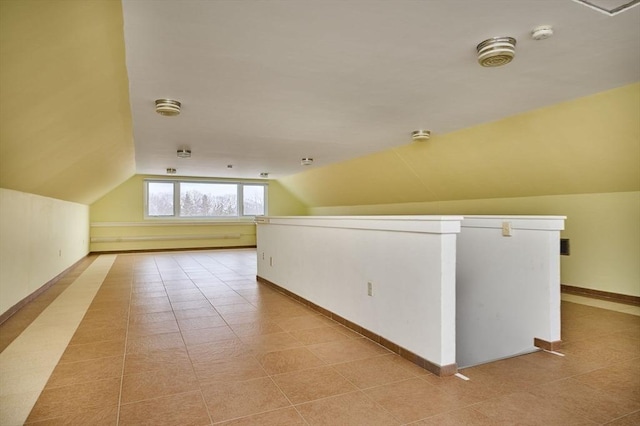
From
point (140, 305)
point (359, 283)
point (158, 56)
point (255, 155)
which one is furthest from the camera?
point (255, 155)

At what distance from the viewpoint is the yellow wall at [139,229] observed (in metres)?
10.6

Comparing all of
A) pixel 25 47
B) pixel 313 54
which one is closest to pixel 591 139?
pixel 313 54

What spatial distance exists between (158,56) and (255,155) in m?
4.46

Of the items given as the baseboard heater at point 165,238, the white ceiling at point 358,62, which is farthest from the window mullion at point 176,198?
the white ceiling at point 358,62

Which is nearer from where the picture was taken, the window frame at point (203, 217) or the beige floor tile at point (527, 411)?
the beige floor tile at point (527, 411)

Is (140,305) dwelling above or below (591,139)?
below

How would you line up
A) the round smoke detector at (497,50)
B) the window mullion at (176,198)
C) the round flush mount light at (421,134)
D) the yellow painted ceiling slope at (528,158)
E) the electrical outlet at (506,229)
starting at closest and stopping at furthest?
1. the round smoke detector at (497,50)
2. the electrical outlet at (506,229)
3. the yellow painted ceiling slope at (528,158)
4. the round flush mount light at (421,134)
5. the window mullion at (176,198)

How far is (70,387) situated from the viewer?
8.14ft

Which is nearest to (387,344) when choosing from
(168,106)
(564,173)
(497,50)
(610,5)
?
(497,50)

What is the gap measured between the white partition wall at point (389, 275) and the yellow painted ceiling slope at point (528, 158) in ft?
7.92

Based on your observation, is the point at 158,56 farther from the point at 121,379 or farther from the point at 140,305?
the point at 140,305

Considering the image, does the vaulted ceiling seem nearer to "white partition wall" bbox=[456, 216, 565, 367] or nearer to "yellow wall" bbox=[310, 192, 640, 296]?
"yellow wall" bbox=[310, 192, 640, 296]

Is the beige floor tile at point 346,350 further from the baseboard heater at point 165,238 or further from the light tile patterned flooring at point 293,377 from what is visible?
the baseboard heater at point 165,238

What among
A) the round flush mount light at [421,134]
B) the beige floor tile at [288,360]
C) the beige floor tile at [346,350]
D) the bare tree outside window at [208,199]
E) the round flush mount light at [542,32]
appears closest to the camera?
the round flush mount light at [542,32]
